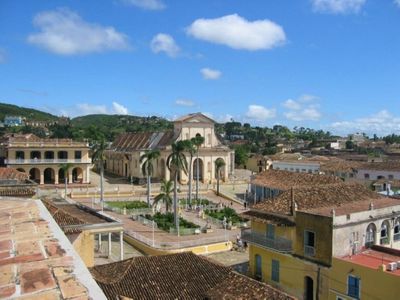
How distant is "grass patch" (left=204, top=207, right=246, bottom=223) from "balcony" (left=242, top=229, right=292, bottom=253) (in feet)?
46.1

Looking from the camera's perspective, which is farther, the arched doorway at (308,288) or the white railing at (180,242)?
the white railing at (180,242)

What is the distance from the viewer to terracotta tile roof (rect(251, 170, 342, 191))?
3547 centimetres

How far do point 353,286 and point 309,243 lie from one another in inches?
130

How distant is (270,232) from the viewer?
2311cm

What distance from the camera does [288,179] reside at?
3931 centimetres

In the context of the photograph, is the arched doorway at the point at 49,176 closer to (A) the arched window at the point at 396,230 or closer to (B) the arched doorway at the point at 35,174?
(B) the arched doorway at the point at 35,174

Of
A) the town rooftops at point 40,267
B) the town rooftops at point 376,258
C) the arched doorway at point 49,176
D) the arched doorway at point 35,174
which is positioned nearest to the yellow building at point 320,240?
the town rooftops at point 376,258

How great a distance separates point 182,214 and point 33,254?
125ft

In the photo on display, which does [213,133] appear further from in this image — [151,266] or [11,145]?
[151,266]

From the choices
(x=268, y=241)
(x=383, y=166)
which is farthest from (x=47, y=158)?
(x=383, y=166)

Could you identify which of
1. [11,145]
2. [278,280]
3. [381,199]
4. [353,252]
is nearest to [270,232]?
[278,280]

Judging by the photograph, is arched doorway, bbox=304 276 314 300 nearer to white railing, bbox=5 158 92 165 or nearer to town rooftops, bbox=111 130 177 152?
white railing, bbox=5 158 92 165

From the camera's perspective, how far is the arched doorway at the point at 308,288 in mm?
20641

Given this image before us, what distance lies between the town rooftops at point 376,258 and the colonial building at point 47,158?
42022 millimetres
